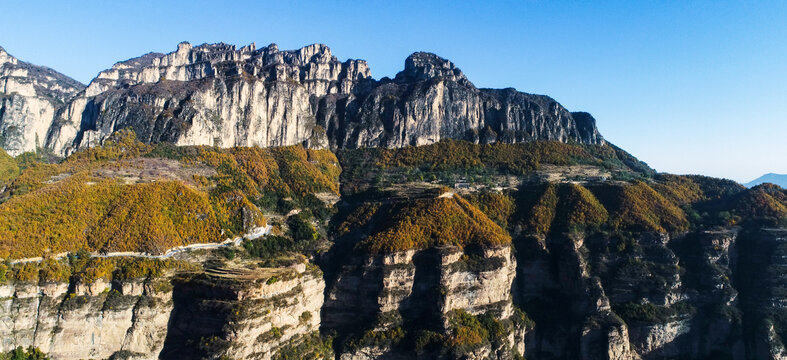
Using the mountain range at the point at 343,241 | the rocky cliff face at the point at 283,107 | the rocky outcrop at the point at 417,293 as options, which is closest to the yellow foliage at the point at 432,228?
the mountain range at the point at 343,241

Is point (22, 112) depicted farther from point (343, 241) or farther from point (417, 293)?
point (417, 293)

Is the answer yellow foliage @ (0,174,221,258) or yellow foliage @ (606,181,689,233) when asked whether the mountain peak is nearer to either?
yellow foliage @ (606,181,689,233)

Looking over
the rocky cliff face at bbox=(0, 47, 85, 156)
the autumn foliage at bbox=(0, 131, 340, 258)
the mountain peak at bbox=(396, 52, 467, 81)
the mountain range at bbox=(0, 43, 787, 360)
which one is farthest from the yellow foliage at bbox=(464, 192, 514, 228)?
the rocky cliff face at bbox=(0, 47, 85, 156)

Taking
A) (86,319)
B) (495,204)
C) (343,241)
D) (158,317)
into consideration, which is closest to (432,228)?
(343,241)

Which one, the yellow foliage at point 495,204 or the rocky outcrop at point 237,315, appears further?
the yellow foliage at point 495,204

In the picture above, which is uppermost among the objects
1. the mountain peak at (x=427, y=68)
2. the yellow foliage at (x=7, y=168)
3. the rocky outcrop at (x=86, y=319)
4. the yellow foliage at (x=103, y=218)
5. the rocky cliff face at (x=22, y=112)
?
the mountain peak at (x=427, y=68)

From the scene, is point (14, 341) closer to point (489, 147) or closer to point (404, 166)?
point (404, 166)

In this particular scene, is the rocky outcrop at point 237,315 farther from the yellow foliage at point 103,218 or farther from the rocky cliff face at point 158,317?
the yellow foliage at point 103,218

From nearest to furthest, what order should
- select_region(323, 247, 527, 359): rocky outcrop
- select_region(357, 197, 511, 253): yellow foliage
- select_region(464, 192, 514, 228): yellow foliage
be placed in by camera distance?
select_region(323, 247, 527, 359): rocky outcrop → select_region(357, 197, 511, 253): yellow foliage → select_region(464, 192, 514, 228): yellow foliage

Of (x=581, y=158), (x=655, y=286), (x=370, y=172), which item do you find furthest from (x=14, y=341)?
(x=581, y=158)
